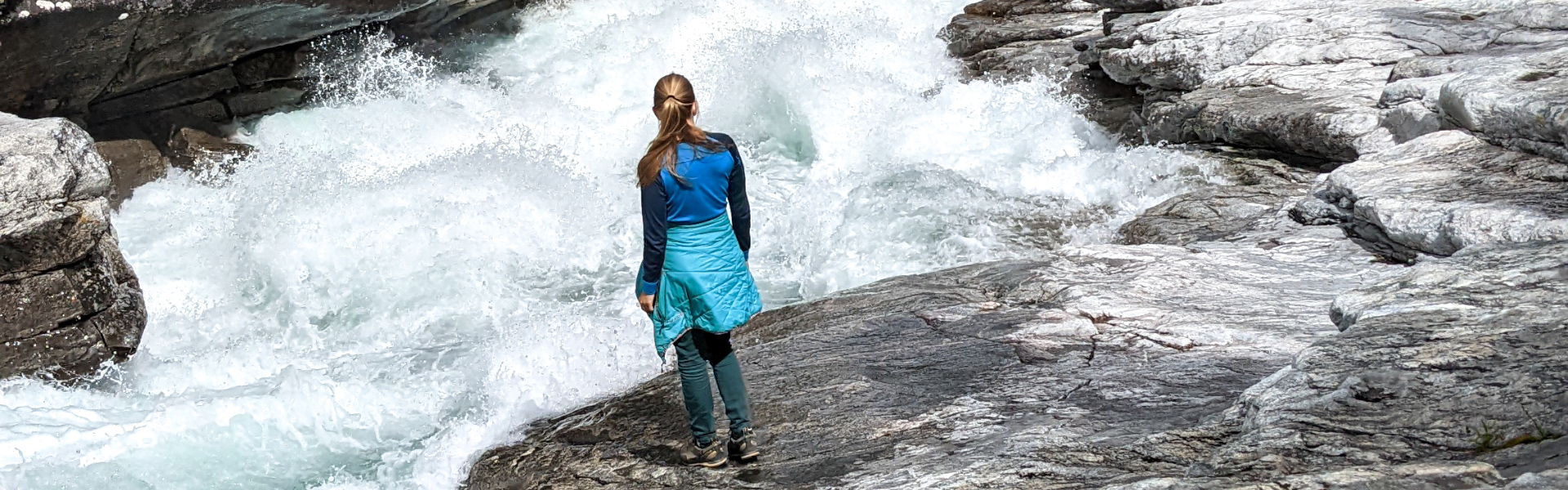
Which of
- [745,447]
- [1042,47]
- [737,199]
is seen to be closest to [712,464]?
[745,447]

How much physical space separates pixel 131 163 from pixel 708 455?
1048 centimetres

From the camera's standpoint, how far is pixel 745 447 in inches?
171

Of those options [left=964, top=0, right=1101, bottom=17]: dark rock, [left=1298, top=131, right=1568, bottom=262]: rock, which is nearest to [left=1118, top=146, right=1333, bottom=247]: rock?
[left=1298, top=131, right=1568, bottom=262]: rock

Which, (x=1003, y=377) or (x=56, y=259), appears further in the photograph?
(x=56, y=259)

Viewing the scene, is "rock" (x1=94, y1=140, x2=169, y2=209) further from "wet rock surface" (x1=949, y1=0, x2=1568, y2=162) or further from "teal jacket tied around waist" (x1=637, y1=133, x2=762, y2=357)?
"teal jacket tied around waist" (x1=637, y1=133, x2=762, y2=357)

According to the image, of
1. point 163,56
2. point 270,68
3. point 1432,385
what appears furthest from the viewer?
point 270,68

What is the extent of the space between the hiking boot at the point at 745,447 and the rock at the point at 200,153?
10168 mm

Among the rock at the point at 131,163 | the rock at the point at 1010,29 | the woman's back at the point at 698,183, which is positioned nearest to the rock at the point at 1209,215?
the woman's back at the point at 698,183

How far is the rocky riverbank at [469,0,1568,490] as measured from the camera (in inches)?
119

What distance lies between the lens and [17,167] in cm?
772

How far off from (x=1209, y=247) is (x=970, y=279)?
1337 mm

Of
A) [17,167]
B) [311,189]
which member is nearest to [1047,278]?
[17,167]

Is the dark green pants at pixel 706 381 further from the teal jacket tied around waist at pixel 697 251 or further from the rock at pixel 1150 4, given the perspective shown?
the rock at pixel 1150 4

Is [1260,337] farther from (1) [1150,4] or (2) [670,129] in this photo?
(1) [1150,4]
